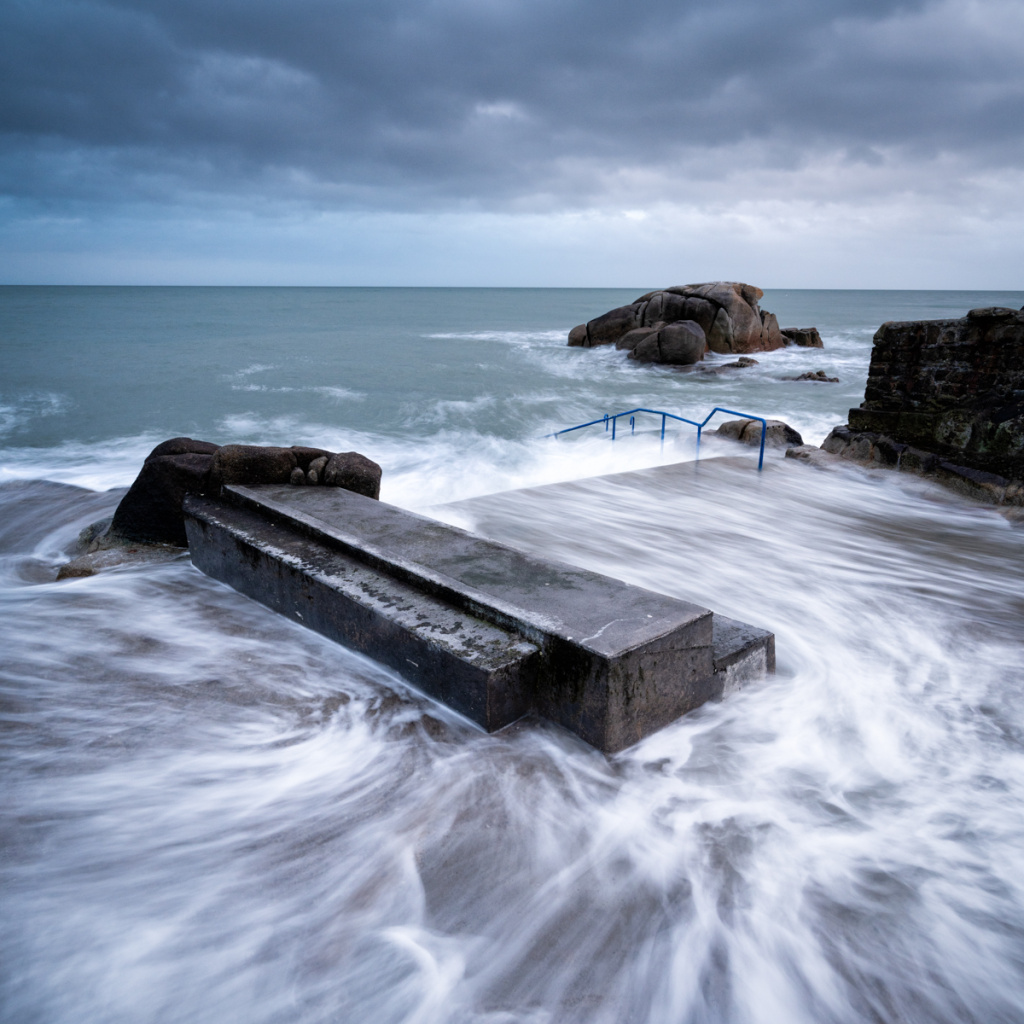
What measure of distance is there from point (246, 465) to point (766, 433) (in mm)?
6948

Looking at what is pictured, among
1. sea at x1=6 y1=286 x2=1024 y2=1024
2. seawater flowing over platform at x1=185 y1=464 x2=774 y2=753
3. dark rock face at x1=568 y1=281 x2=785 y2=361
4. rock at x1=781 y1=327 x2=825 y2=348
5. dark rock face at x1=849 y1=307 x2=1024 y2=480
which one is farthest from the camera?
rock at x1=781 y1=327 x2=825 y2=348

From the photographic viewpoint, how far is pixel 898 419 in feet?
24.3

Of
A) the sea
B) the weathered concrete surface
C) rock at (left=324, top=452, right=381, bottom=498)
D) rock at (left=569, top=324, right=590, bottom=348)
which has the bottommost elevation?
the sea

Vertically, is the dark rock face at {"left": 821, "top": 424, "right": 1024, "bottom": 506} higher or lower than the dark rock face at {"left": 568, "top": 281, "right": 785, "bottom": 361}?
lower

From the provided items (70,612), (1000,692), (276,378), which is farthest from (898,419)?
(276,378)

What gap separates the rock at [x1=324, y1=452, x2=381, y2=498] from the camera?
14.5 feet

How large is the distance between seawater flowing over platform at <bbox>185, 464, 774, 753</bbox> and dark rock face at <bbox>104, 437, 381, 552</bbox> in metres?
0.63

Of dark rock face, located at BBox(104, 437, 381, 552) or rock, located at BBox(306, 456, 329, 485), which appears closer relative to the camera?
dark rock face, located at BBox(104, 437, 381, 552)

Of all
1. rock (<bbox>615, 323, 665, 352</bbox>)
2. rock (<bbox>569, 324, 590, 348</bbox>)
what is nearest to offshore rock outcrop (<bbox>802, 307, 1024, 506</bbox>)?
rock (<bbox>615, 323, 665, 352</bbox>)

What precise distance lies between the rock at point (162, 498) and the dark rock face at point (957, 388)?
6701mm

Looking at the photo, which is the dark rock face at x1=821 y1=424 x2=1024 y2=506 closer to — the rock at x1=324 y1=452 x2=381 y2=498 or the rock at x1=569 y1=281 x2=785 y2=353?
the rock at x1=324 y1=452 x2=381 y2=498

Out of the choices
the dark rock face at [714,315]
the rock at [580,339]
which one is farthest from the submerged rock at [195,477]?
the rock at [580,339]

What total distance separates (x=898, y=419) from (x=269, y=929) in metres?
7.63

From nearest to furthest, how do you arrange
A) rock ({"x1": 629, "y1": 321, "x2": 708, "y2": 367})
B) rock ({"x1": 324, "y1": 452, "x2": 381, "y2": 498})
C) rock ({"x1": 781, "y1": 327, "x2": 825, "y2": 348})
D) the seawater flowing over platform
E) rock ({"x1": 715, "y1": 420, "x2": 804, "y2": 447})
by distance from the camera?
the seawater flowing over platform, rock ({"x1": 324, "y1": 452, "x2": 381, "y2": 498}), rock ({"x1": 715, "y1": 420, "x2": 804, "y2": 447}), rock ({"x1": 629, "y1": 321, "x2": 708, "y2": 367}), rock ({"x1": 781, "y1": 327, "x2": 825, "y2": 348})
